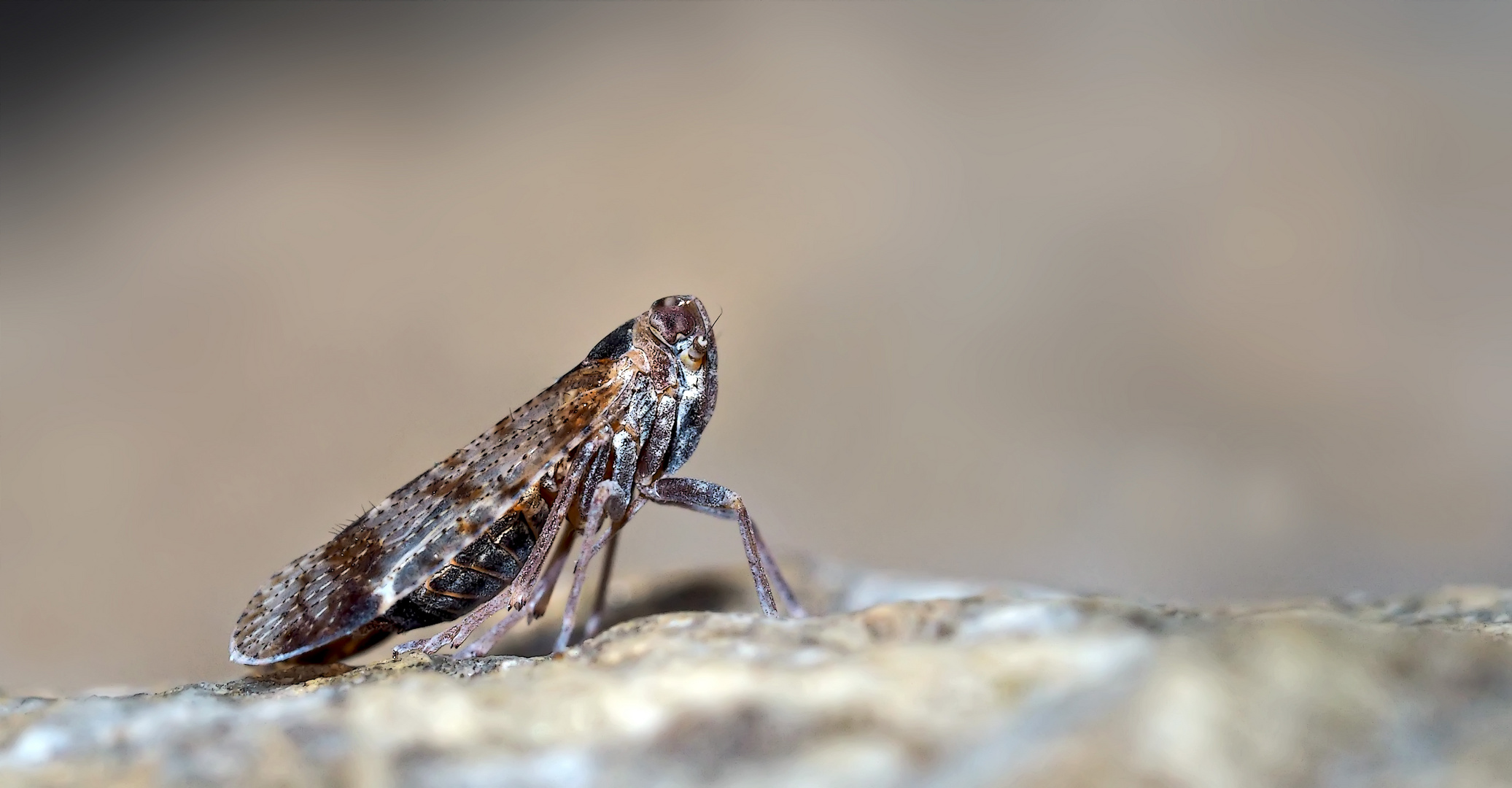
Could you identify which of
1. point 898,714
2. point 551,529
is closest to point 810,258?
point 551,529

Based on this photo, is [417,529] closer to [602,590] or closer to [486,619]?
[486,619]

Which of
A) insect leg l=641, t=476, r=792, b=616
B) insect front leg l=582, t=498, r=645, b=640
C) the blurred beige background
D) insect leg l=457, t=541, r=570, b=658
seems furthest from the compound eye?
the blurred beige background

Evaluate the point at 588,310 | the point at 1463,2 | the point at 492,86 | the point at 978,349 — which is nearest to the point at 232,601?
the point at 588,310

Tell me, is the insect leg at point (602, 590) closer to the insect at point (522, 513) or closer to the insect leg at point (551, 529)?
the insect at point (522, 513)

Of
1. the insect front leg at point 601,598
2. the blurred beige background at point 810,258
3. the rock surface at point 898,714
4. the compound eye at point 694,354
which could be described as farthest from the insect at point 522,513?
the blurred beige background at point 810,258

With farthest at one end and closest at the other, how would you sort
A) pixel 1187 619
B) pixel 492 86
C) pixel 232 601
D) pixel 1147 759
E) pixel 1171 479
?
1. pixel 492 86
2. pixel 1171 479
3. pixel 232 601
4. pixel 1187 619
5. pixel 1147 759

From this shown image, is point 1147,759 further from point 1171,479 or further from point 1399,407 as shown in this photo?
point 1399,407
